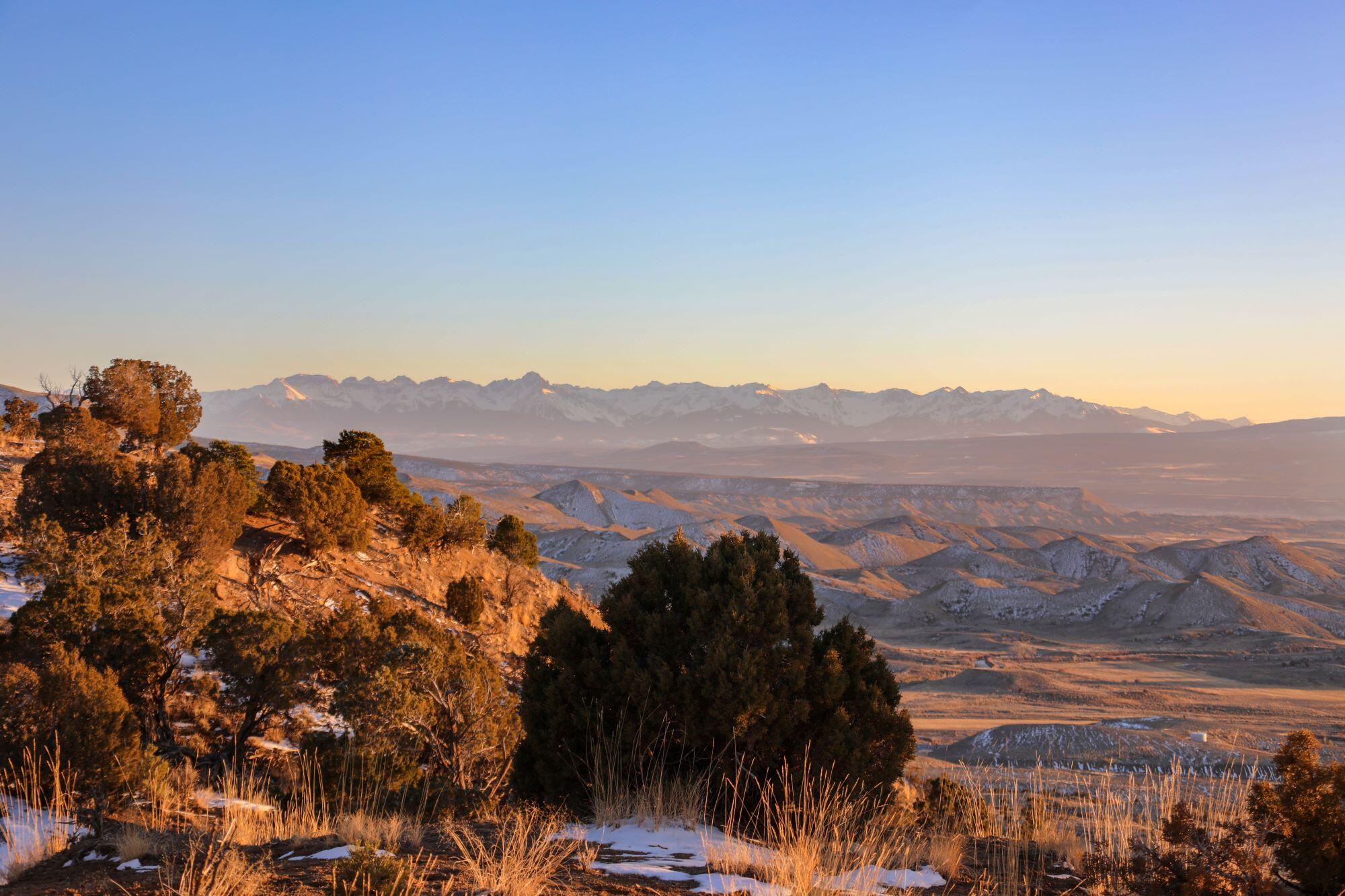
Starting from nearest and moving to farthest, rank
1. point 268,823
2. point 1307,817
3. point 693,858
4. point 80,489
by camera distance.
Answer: point 1307,817, point 693,858, point 268,823, point 80,489

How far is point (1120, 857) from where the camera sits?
5961 mm

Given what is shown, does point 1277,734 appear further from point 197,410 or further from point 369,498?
point 197,410

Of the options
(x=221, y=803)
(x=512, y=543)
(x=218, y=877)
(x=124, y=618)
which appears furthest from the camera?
(x=512, y=543)

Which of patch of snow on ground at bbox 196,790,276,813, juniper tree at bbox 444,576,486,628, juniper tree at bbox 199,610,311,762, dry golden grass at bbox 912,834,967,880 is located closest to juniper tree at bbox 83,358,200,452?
juniper tree at bbox 444,576,486,628

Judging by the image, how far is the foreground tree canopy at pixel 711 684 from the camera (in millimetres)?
7828

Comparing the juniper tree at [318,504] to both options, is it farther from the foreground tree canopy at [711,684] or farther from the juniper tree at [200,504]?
the foreground tree canopy at [711,684]

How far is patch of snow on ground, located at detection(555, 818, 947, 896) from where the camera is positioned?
537 cm

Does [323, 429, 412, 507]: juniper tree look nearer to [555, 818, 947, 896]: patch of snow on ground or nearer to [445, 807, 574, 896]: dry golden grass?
[555, 818, 947, 896]: patch of snow on ground

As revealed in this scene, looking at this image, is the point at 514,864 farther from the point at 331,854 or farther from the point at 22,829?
the point at 22,829

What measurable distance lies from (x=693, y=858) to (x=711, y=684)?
1.82m

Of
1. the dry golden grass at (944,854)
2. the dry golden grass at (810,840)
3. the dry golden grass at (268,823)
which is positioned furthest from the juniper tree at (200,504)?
the dry golden grass at (944,854)

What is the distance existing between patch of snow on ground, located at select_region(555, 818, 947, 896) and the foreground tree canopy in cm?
99

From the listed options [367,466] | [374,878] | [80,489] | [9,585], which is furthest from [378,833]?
[367,466]

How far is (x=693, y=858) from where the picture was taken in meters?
6.16
